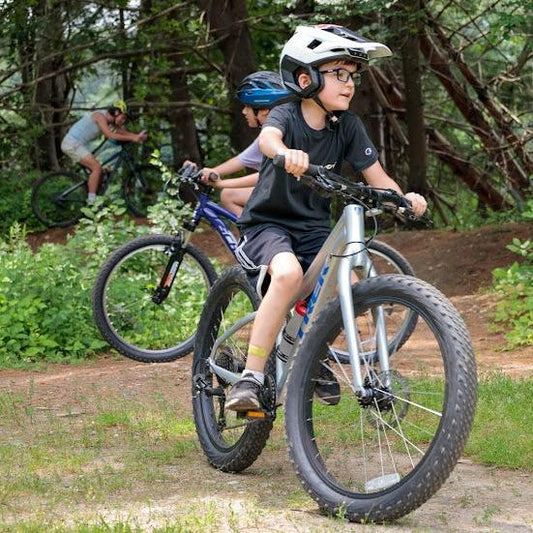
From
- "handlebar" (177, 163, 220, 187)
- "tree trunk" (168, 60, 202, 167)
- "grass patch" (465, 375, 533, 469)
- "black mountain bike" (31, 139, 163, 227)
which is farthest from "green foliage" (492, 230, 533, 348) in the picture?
"tree trunk" (168, 60, 202, 167)

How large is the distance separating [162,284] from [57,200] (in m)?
8.93

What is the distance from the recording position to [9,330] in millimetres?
8938

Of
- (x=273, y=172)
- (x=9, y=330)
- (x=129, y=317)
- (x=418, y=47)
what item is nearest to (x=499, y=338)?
(x=129, y=317)

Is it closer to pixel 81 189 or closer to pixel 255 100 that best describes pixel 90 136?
pixel 81 189

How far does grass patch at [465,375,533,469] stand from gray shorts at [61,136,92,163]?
10.6m

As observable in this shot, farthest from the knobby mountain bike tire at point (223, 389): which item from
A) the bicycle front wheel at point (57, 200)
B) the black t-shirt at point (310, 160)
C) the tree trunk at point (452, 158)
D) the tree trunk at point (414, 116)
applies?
the tree trunk at point (452, 158)

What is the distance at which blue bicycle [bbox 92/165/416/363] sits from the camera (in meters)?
8.41

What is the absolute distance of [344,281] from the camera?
14.8 feet

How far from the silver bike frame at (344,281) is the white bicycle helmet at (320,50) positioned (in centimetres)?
62

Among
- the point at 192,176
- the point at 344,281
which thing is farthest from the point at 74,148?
the point at 344,281

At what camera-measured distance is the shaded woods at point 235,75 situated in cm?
1545

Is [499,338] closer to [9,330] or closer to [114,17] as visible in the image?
[9,330]

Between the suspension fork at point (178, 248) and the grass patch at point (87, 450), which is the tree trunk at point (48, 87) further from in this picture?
the grass patch at point (87, 450)

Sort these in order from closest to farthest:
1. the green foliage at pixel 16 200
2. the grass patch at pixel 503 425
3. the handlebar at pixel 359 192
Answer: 1. the handlebar at pixel 359 192
2. the grass patch at pixel 503 425
3. the green foliage at pixel 16 200
